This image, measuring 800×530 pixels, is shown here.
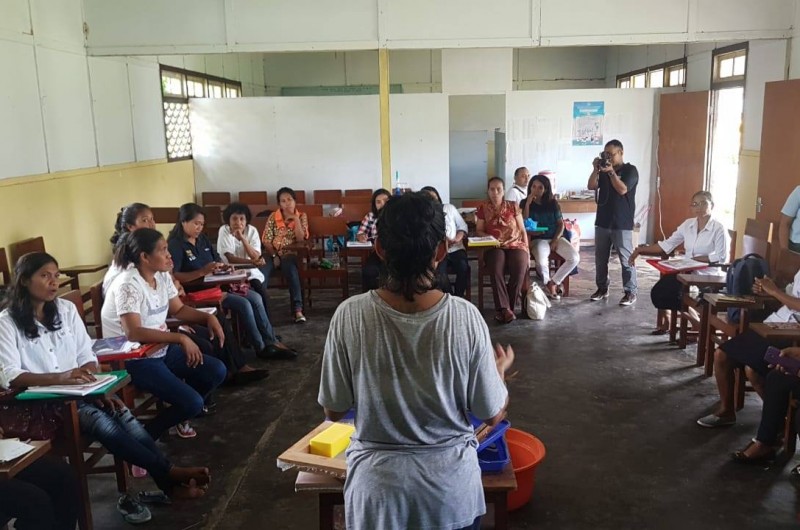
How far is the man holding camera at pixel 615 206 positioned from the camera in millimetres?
6031

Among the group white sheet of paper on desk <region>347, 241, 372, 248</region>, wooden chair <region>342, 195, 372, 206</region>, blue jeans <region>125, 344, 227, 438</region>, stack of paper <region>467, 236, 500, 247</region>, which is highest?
wooden chair <region>342, 195, 372, 206</region>

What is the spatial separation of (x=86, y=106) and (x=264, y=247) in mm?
2407

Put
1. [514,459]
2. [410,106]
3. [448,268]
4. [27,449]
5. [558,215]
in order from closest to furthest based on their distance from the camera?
[27,449]
[514,459]
[448,268]
[558,215]
[410,106]

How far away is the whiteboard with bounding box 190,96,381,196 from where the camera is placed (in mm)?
8852

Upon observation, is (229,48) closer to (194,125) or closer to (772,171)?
(194,125)

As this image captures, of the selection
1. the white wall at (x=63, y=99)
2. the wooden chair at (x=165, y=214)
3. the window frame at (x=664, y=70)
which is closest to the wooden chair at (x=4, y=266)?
the white wall at (x=63, y=99)


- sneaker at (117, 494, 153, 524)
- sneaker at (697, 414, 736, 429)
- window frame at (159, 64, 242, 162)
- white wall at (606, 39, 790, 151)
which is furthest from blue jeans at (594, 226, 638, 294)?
window frame at (159, 64, 242, 162)

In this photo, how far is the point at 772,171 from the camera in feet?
20.5

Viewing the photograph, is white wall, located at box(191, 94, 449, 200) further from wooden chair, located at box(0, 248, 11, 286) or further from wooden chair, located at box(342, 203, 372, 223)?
wooden chair, located at box(0, 248, 11, 286)

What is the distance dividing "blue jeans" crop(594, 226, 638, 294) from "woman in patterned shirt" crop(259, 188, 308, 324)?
9.01 feet

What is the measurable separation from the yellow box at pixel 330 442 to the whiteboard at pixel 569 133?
7151 mm

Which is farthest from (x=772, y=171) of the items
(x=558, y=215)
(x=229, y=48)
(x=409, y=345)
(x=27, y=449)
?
(x=27, y=449)

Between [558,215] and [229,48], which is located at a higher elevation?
[229,48]

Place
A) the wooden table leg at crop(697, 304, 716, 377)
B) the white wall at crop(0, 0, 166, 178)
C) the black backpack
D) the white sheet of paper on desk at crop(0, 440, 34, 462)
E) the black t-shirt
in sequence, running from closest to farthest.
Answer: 1. the white sheet of paper on desk at crop(0, 440, 34, 462)
2. the black backpack
3. the wooden table leg at crop(697, 304, 716, 377)
4. the white wall at crop(0, 0, 166, 178)
5. the black t-shirt
